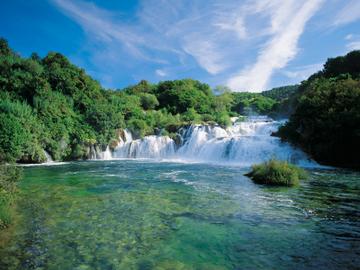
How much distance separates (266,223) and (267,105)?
76.3m

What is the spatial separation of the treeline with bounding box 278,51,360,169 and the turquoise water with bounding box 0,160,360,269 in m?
9.63

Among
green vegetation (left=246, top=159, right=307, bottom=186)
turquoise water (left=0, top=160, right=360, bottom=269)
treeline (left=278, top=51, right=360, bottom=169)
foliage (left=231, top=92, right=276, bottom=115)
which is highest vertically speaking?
foliage (left=231, top=92, right=276, bottom=115)

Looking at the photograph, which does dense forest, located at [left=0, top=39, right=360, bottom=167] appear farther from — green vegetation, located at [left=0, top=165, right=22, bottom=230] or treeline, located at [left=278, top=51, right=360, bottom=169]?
green vegetation, located at [left=0, top=165, right=22, bottom=230]

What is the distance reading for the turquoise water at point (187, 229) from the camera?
536cm

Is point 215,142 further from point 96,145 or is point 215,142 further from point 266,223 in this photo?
point 266,223

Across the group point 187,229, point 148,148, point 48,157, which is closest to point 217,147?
point 148,148

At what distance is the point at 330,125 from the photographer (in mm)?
20859

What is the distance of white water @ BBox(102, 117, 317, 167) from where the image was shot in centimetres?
2527

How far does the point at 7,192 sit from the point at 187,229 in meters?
5.37

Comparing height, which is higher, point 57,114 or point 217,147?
point 57,114

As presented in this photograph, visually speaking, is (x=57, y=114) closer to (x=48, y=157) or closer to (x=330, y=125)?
(x=48, y=157)

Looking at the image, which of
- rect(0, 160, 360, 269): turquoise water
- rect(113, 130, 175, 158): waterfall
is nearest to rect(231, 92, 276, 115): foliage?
rect(113, 130, 175, 158): waterfall

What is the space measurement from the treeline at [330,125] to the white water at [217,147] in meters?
1.35

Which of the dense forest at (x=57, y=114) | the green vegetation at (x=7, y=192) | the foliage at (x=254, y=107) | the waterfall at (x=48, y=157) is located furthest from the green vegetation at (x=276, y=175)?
the foliage at (x=254, y=107)
